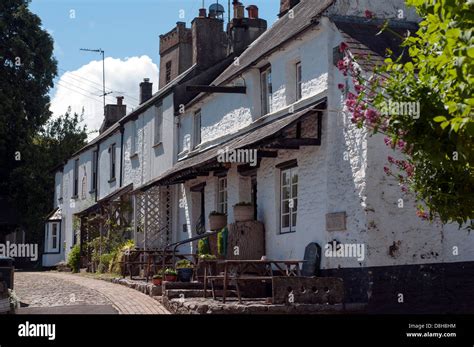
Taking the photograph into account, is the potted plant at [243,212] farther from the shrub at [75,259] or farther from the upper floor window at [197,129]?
the shrub at [75,259]

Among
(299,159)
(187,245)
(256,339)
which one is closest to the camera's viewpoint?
(256,339)

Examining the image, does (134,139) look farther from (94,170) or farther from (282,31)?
(282,31)

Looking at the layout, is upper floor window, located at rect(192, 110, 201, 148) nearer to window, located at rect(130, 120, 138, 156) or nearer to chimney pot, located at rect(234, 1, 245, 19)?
chimney pot, located at rect(234, 1, 245, 19)

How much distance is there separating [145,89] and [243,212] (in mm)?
17316

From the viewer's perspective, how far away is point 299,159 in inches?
611

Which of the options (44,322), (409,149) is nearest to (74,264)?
(44,322)

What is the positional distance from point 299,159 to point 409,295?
377 centimetres

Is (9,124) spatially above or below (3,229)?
above

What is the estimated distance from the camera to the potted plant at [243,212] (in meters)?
17.2

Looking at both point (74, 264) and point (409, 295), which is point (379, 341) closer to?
point (409, 295)

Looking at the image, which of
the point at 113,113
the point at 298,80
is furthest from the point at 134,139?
the point at 298,80

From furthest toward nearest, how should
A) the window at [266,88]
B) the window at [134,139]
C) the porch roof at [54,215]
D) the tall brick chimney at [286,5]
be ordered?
the porch roof at [54,215]
the window at [134,139]
the tall brick chimney at [286,5]
the window at [266,88]

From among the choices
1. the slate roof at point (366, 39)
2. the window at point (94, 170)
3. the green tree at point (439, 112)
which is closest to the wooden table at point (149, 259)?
the slate roof at point (366, 39)

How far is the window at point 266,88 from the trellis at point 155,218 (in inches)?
271
